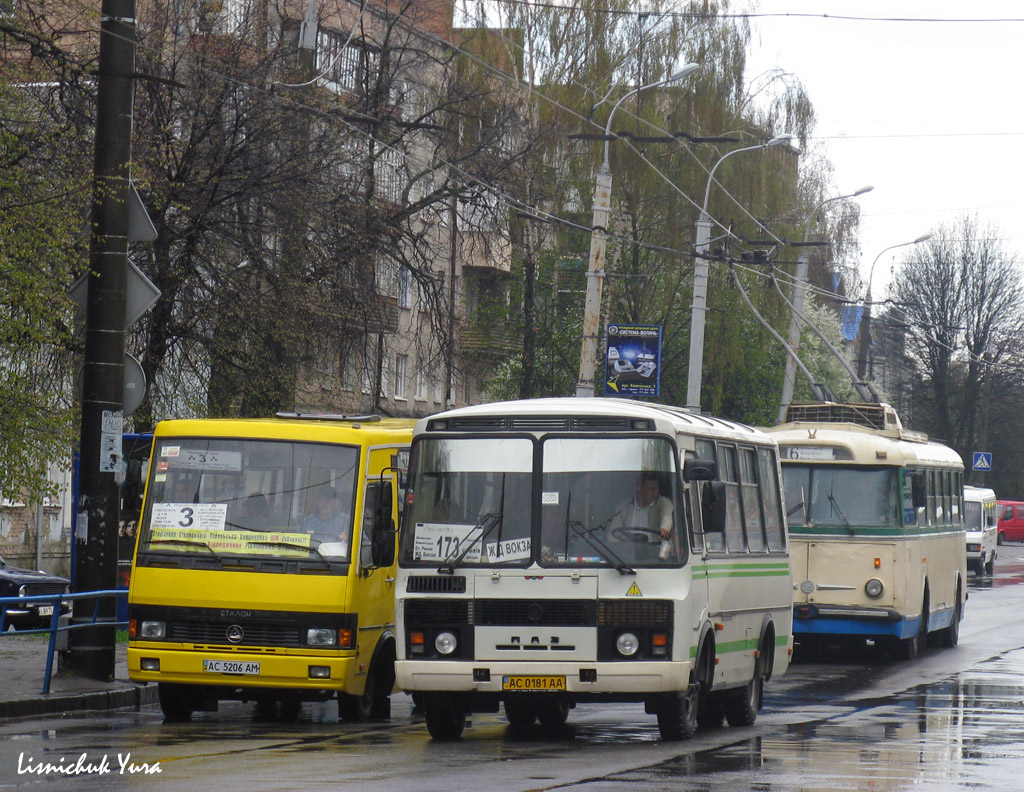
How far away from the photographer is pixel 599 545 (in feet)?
41.6

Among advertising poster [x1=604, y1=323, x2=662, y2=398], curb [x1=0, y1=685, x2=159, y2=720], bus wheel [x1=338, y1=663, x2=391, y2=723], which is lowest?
curb [x1=0, y1=685, x2=159, y2=720]

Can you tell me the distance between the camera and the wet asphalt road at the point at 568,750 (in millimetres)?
10148

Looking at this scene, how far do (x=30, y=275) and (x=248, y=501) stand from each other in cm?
340

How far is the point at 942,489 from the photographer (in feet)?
84.1

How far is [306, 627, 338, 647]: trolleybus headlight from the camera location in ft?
47.2

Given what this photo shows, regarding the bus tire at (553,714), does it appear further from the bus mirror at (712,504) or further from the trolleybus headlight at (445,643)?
the bus mirror at (712,504)

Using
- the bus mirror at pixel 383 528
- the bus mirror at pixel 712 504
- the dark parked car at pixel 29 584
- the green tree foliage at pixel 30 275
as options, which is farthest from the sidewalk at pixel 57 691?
the bus mirror at pixel 712 504

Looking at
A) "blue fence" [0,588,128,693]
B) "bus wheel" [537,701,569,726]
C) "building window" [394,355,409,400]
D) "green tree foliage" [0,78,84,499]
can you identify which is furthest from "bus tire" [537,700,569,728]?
"building window" [394,355,409,400]

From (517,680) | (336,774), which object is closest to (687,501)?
(517,680)

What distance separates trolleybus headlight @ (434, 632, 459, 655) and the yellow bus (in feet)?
4.93

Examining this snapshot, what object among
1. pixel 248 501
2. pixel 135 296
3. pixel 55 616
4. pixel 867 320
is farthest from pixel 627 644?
pixel 867 320

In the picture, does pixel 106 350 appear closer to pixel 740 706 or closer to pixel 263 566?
pixel 263 566

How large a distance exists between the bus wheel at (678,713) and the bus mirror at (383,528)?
8.83ft

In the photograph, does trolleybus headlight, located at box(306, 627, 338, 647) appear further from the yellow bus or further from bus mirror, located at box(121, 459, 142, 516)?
bus mirror, located at box(121, 459, 142, 516)
